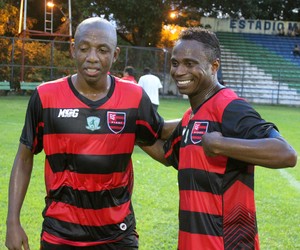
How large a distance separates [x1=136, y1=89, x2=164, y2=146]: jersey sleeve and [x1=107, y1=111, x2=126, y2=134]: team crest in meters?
0.14

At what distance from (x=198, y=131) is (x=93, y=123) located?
0.64m

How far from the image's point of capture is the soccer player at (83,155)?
2.80 m

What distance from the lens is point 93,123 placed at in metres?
2.83

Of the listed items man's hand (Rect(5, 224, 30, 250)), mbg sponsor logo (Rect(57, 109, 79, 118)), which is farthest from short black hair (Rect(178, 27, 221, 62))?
man's hand (Rect(5, 224, 30, 250))

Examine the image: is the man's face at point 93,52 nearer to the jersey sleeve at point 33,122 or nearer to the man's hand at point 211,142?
the jersey sleeve at point 33,122

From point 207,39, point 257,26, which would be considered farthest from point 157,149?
point 257,26

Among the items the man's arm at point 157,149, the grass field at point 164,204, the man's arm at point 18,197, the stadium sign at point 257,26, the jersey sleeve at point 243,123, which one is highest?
the stadium sign at point 257,26

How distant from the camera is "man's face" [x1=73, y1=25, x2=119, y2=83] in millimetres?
2812

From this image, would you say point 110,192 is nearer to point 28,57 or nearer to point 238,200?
point 238,200

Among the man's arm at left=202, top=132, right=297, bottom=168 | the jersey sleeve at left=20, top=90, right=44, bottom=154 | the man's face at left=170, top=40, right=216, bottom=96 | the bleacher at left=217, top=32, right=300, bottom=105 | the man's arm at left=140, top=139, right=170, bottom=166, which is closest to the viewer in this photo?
the man's arm at left=202, top=132, right=297, bottom=168

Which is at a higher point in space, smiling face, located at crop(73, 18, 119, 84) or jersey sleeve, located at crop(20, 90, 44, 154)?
smiling face, located at crop(73, 18, 119, 84)

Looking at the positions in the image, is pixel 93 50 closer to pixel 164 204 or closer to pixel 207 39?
pixel 207 39

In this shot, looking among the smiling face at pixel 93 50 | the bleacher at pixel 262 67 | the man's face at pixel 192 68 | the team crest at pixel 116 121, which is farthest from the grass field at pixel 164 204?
the bleacher at pixel 262 67

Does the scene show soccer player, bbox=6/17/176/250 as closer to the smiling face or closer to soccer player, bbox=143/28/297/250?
the smiling face
